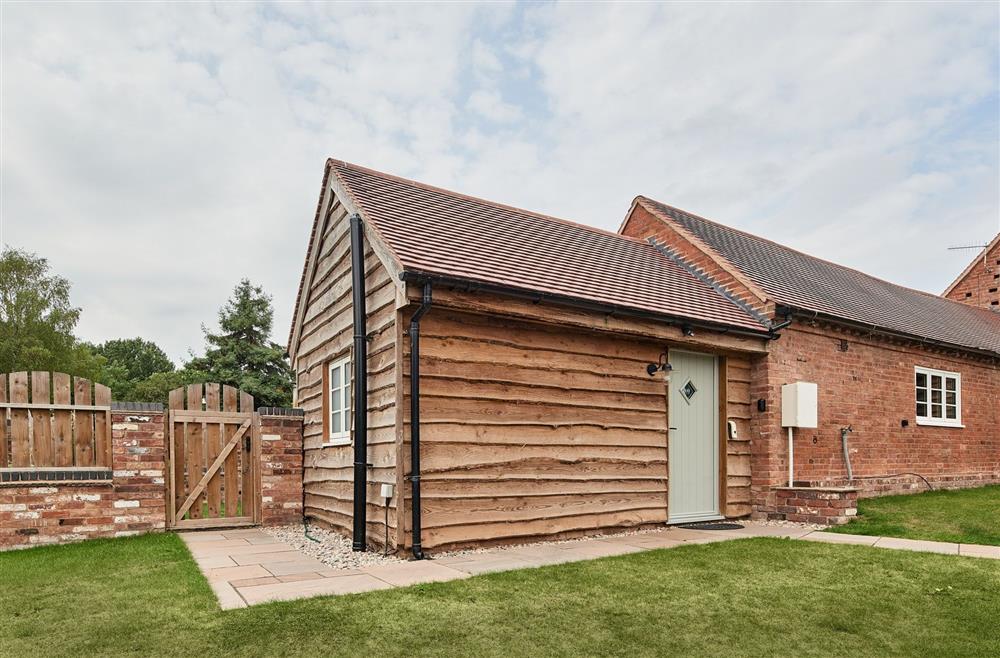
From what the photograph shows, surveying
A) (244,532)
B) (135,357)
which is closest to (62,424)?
(244,532)

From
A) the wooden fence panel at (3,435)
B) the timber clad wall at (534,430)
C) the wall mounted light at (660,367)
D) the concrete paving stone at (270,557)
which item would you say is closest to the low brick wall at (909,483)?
the wall mounted light at (660,367)

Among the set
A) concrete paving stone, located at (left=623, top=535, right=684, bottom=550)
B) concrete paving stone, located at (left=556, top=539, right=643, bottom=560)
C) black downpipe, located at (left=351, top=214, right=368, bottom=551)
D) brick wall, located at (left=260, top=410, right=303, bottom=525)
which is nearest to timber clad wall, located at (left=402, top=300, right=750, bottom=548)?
concrete paving stone, located at (left=556, top=539, right=643, bottom=560)

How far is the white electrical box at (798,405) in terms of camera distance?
31.9ft

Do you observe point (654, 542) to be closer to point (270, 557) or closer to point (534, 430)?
point (534, 430)

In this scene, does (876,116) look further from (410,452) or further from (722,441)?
(410,452)

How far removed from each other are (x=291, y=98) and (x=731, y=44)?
7.98m

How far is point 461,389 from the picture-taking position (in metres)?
7.10

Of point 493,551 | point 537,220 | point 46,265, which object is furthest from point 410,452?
point 46,265

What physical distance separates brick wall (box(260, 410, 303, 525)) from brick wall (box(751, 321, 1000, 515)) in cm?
690

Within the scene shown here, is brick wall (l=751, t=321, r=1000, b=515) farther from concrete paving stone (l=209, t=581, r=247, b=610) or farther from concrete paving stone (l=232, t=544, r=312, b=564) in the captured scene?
concrete paving stone (l=209, t=581, r=247, b=610)

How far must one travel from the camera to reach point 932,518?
865 cm

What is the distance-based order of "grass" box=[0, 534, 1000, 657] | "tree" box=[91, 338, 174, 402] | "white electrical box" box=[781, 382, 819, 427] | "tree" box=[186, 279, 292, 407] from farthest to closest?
"tree" box=[91, 338, 174, 402]
"tree" box=[186, 279, 292, 407]
"white electrical box" box=[781, 382, 819, 427]
"grass" box=[0, 534, 1000, 657]

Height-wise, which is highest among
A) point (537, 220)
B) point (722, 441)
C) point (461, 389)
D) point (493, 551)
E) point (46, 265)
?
point (46, 265)

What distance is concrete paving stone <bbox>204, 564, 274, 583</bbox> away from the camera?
5.61 m
